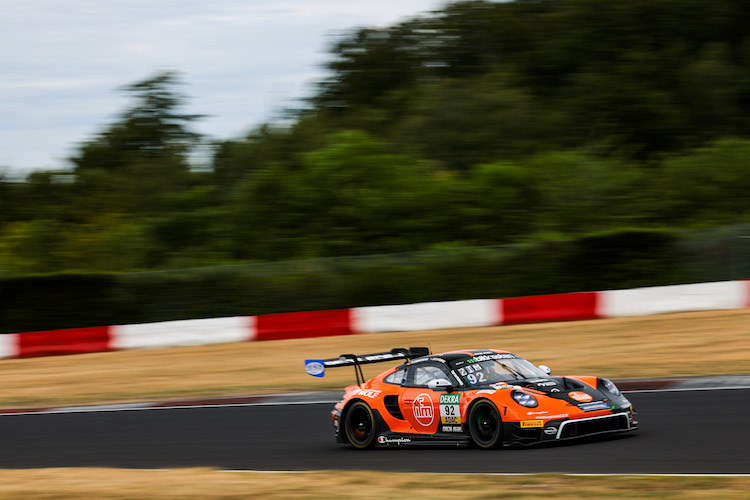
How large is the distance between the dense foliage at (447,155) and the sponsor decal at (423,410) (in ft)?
52.1

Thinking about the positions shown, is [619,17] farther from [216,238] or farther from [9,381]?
[9,381]

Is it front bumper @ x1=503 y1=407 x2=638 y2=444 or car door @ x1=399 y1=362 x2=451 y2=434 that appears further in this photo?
car door @ x1=399 y1=362 x2=451 y2=434

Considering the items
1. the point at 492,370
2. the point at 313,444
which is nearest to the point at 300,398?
the point at 313,444

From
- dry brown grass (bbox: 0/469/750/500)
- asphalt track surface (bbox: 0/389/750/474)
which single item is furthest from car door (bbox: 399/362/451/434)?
dry brown grass (bbox: 0/469/750/500)

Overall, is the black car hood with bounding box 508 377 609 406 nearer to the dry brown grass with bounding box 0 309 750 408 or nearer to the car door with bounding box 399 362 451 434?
the car door with bounding box 399 362 451 434

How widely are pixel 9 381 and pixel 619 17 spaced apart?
101ft

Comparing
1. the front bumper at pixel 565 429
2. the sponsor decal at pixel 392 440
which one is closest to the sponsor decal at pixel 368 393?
the sponsor decal at pixel 392 440

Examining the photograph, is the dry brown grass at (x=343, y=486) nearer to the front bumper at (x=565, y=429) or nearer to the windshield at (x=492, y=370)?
the front bumper at (x=565, y=429)

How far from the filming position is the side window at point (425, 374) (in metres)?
8.82

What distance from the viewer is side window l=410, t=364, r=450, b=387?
347 inches

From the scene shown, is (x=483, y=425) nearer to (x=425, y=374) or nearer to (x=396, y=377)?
(x=425, y=374)

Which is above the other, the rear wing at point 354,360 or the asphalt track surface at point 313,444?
the rear wing at point 354,360

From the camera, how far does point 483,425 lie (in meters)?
8.38

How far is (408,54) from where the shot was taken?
46.6 meters
